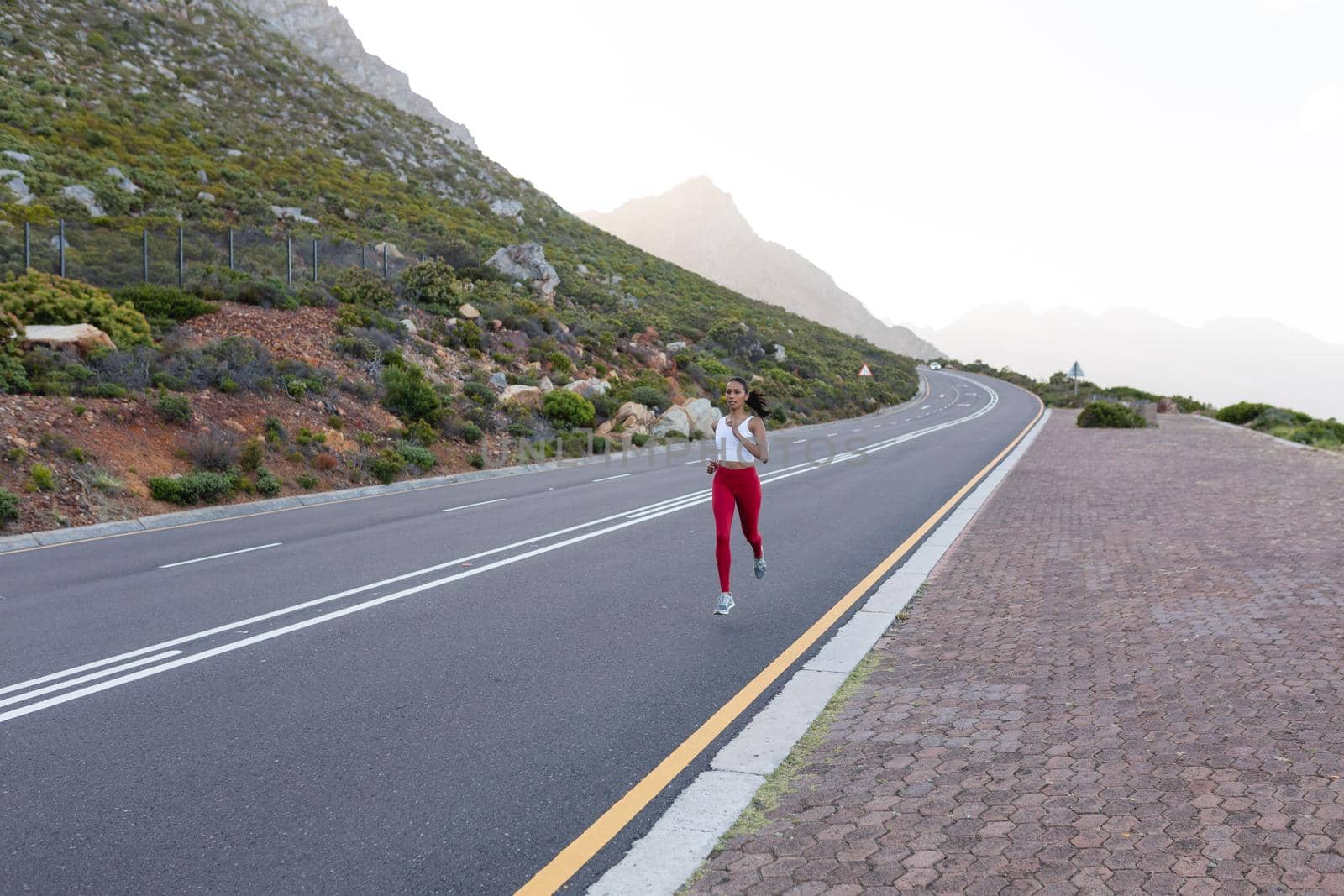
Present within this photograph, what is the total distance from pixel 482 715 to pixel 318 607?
3.14 meters

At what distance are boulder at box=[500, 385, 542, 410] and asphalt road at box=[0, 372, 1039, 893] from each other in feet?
45.5

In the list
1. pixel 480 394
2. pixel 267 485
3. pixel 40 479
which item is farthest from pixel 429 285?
pixel 40 479

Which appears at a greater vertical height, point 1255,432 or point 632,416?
point 632,416

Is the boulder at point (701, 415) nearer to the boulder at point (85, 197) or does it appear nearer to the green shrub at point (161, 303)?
the green shrub at point (161, 303)

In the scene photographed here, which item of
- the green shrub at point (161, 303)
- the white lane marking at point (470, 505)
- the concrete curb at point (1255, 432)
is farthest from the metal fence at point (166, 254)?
the concrete curb at point (1255, 432)

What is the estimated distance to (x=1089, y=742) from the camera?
4344mm

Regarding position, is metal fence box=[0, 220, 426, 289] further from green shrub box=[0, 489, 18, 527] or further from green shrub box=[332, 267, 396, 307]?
green shrub box=[0, 489, 18, 527]

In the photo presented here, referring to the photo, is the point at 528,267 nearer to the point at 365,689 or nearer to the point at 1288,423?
the point at 1288,423

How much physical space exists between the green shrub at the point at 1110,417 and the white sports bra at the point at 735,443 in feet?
105

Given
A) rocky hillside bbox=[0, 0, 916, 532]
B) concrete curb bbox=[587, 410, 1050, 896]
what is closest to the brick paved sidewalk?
concrete curb bbox=[587, 410, 1050, 896]

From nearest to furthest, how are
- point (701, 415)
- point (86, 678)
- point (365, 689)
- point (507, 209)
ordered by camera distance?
point (365, 689) → point (86, 678) → point (701, 415) → point (507, 209)

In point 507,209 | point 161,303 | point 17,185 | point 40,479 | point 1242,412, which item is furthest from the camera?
point 507,209

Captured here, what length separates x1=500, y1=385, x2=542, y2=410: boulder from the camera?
25969 mm

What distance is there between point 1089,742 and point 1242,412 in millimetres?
40091
